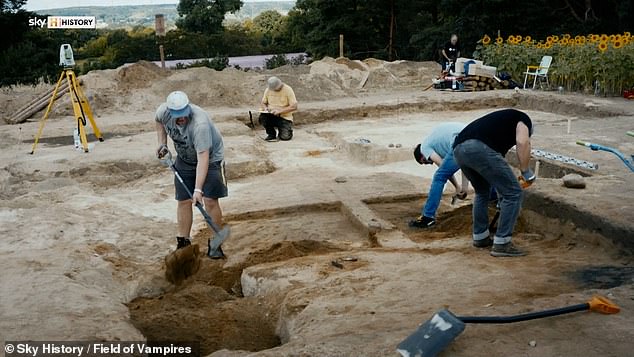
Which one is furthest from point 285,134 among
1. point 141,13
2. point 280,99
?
point 141,13

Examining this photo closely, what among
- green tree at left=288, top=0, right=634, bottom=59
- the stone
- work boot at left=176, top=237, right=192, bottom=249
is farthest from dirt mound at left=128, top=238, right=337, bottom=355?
green tree at left=288, top=0, right=634, bottom=59

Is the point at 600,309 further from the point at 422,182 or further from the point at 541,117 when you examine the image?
the point at 541,117

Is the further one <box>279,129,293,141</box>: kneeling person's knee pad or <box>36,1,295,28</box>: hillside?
<box>36,1,295,28</box>: hillside

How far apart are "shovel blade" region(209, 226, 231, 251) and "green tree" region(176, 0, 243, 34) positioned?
24565 mm

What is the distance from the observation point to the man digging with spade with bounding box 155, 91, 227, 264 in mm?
5230

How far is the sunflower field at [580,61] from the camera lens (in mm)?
13570

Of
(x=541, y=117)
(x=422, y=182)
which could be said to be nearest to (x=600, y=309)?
(x=422, y=182)

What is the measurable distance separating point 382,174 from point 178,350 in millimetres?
5109

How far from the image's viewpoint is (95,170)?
8961 mm

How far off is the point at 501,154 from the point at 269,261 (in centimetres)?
216

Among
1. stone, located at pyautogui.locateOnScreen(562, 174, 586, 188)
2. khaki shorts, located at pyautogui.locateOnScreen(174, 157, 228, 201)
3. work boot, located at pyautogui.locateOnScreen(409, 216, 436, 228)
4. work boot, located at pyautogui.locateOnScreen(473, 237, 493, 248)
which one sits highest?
khaki shorts, located at pyautogui.locateOnScreen(174, 157, 228, 201)

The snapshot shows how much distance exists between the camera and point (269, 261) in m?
5.75

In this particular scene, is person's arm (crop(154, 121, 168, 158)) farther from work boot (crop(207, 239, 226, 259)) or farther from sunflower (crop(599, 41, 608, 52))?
sunflower (crop(599, 41, 608, 52))

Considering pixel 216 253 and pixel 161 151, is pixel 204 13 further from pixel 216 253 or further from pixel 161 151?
pixel 216 253
